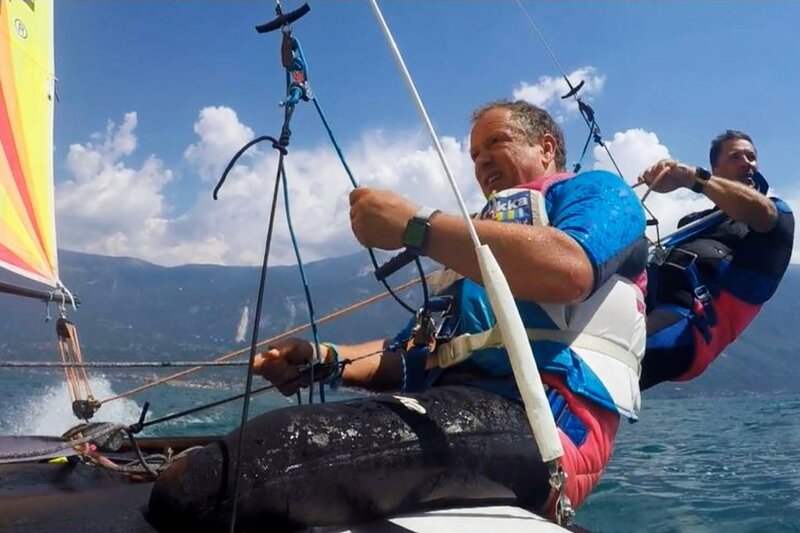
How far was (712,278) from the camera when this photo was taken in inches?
175

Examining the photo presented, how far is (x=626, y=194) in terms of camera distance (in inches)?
93.0

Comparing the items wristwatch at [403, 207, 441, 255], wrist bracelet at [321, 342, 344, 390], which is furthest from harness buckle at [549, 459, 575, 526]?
wrist bracelet at [321, 342, 344, 390]

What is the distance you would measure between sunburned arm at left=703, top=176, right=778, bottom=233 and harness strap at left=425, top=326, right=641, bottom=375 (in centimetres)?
234

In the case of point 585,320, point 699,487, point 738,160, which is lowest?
point 699,487

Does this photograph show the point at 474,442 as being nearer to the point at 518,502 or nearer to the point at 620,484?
the point at 518,502

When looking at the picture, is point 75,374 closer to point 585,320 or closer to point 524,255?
point 585,320

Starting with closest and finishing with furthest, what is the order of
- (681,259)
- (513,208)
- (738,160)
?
(513,208)
(681,259)
(738,160)

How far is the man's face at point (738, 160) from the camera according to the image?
5.03 meters

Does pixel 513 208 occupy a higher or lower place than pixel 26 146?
lower

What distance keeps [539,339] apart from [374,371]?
1051 mm

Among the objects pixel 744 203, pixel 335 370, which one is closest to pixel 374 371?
pixel 335 370

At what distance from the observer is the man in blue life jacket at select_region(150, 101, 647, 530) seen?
1704 mm

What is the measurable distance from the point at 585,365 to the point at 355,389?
135cm

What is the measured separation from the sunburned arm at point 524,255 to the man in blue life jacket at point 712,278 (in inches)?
93.6
